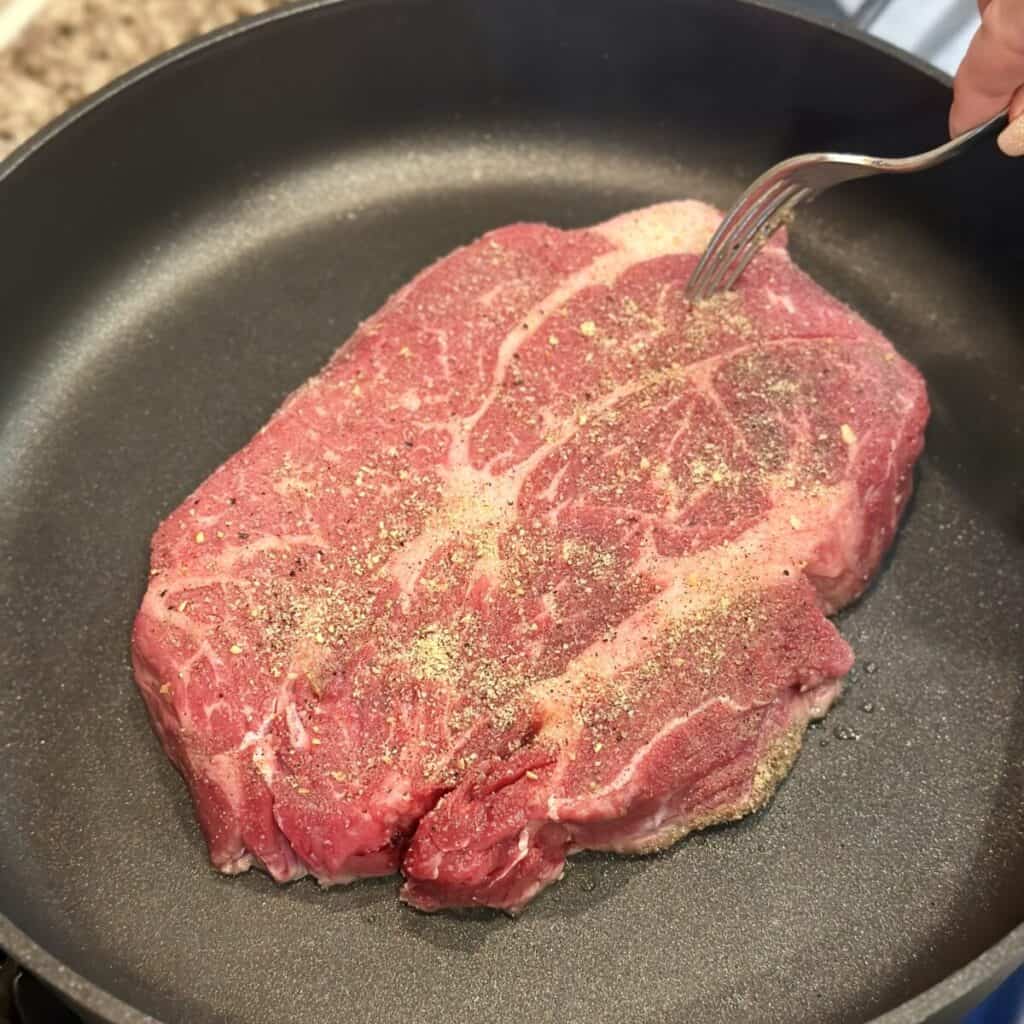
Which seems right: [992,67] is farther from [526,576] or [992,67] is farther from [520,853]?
[520,853]

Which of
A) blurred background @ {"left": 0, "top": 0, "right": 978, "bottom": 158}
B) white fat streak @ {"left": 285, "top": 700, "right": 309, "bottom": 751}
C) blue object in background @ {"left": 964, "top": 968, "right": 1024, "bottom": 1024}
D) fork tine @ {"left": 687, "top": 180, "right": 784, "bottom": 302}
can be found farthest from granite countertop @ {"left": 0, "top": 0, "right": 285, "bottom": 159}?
blue object in background @ {"left": 964, "top": 968, "right": 1024, "bottom": 1024}

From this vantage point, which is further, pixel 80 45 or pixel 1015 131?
pixel 80 45

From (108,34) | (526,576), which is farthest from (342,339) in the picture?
(108,34)

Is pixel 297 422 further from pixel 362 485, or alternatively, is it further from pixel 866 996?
pixel 866 996

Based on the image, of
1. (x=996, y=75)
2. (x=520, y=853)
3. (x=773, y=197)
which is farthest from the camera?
(x=773, y=197)

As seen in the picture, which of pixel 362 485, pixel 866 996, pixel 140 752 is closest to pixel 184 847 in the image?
pixel 140 752

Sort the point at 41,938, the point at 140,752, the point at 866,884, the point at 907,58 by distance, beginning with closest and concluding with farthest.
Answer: the point at 41,938
the point at 866,884
the point at 140,752
the point at 907,58
